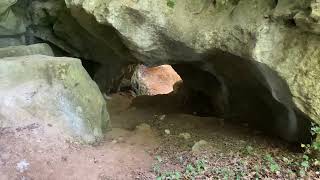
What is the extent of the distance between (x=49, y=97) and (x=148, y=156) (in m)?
1.54

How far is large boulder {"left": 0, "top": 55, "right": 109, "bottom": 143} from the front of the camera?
521 cm

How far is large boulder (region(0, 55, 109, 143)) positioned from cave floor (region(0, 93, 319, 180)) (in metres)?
0.20

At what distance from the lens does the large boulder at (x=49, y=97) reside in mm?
5211

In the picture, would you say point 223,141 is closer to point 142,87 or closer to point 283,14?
point 283,14

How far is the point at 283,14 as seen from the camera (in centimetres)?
486

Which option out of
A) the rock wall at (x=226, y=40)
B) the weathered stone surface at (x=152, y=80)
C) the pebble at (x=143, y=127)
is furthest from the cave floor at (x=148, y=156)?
the weathered stone surface at (x=152, y=80)

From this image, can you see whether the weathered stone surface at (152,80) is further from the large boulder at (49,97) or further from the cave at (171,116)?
the large boulder at (49,97)

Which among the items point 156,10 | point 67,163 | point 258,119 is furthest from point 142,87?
point 67,163

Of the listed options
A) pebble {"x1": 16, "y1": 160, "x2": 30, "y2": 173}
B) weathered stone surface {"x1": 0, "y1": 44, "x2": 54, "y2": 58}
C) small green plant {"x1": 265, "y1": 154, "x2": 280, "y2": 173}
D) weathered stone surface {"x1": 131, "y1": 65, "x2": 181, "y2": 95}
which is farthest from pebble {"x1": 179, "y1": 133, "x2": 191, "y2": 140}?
weathered stone surface {"x1": 131, "y1": 65, "x2": 181, "y2": 95}

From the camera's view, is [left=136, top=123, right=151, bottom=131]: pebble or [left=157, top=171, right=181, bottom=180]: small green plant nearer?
[left=157, top=171, right=181, bottom=180]: small green plant

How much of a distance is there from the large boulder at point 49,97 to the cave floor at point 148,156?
7.7 inches

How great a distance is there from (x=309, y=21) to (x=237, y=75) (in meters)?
2.77

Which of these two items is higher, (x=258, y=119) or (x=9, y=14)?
(x=9, y=14)

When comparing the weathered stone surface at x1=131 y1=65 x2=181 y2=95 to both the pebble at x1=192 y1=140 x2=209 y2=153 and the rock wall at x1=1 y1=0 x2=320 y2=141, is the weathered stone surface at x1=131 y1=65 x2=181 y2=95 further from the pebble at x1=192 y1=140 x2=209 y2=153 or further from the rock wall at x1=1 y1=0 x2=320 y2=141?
the pebble at x1=192 y1=140 x2=209 y2=153
